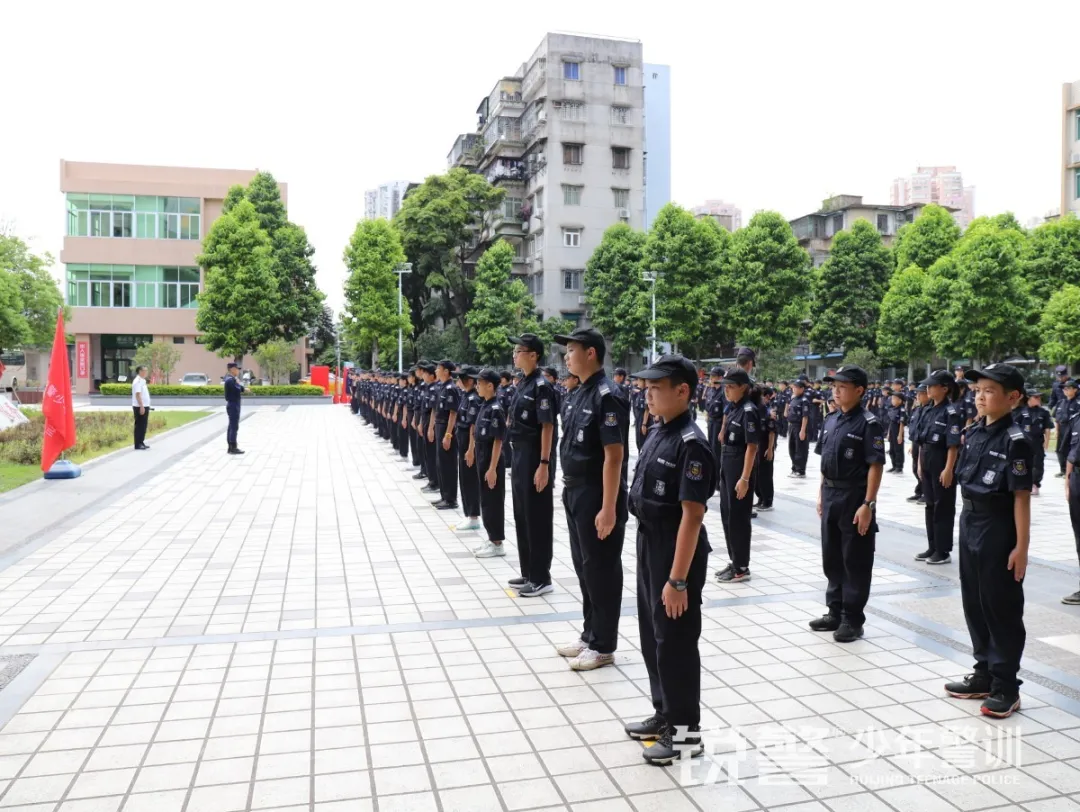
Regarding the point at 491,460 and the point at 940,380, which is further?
the point at 940,380

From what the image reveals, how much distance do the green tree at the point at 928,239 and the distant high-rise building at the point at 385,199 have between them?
75.6m

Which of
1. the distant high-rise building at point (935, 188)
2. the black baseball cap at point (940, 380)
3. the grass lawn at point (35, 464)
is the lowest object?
the grass lawn at point (35, 464)

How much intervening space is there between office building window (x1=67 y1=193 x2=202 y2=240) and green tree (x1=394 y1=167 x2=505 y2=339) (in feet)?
40.8

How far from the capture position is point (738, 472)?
24.1ft

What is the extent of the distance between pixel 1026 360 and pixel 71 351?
55972 millimetres

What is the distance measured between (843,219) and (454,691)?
5184 centimetres

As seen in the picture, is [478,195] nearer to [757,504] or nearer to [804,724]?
[757,504]

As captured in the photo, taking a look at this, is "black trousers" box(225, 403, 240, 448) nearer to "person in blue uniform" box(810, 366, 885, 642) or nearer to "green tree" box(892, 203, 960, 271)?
"person in blue uniform" box(810, 366, 885, 642)

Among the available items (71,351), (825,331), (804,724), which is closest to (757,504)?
(804,724)

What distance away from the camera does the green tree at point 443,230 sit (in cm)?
4612

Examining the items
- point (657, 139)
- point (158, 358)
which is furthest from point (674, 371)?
point (657, 139)

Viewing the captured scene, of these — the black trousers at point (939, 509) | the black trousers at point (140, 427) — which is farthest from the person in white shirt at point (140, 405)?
the black trousers at point (939, 509)

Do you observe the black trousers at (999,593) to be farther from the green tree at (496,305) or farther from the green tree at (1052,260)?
the green tree at (496,305)

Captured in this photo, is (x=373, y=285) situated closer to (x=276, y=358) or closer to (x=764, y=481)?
(x=276, y=358)
